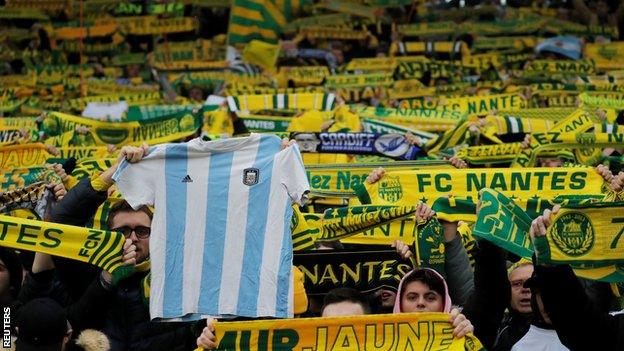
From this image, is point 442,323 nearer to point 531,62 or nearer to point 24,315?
point 24,315

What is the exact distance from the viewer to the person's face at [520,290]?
7059 millimetres

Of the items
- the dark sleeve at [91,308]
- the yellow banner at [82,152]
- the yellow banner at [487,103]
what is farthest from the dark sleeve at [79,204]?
the yellow banner at [487,103]

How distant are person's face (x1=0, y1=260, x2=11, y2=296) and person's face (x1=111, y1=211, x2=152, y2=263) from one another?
21.3 inches

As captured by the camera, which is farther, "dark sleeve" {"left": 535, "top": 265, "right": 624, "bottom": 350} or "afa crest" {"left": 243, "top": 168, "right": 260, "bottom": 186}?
"afa crest" {"left": 243, "top": 168, "right": 260, "bottom": 186}

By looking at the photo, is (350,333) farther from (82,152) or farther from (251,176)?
(82,152)

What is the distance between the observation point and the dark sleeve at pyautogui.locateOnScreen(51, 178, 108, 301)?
294 inches

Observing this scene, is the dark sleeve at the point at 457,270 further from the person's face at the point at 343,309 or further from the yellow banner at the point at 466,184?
the yellow banner at the point at 466,184

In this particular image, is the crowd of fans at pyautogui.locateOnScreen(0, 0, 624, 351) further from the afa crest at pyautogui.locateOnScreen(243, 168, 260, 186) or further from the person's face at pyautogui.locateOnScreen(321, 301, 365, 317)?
the afa crest at pyautogui.locateOnScreen(243, 168, 260, 186)

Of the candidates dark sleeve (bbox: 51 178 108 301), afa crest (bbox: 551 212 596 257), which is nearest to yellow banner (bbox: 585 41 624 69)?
dark sleeve (bbox: 51 178 108 301)

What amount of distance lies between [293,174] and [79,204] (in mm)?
990

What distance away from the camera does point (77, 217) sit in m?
7.54

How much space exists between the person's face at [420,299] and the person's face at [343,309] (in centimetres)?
20

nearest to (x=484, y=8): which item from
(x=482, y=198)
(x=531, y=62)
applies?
(x=531, y=62)

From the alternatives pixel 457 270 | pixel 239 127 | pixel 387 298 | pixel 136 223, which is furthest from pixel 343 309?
pixel 239 127
